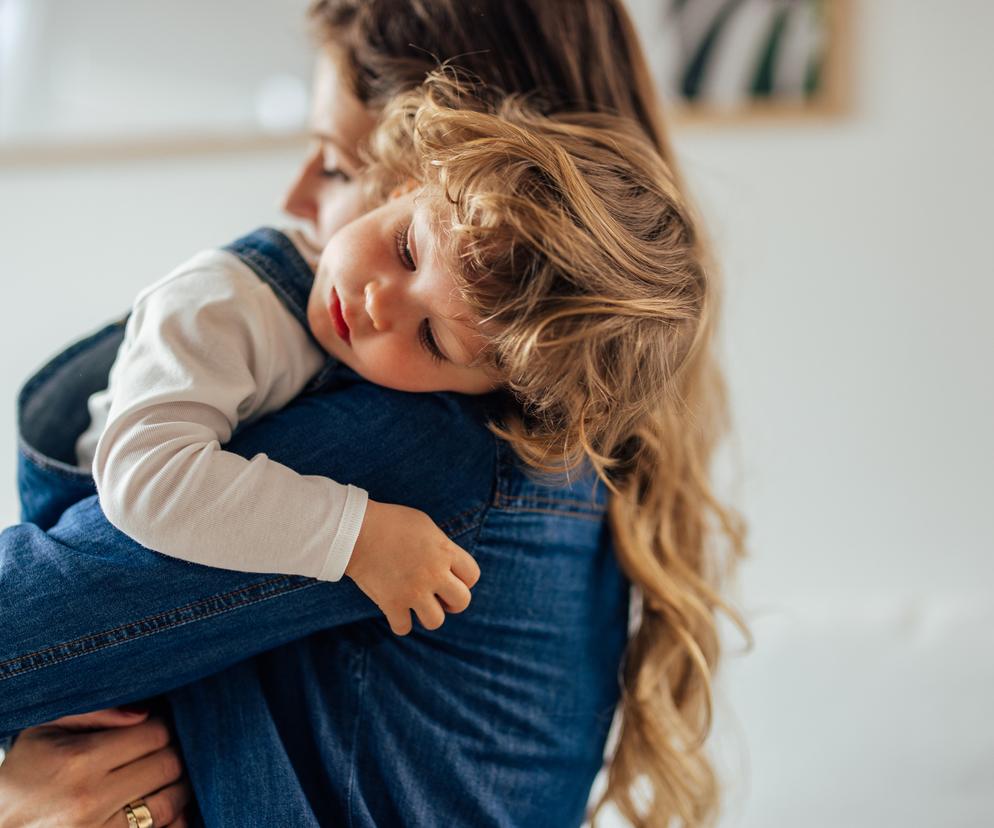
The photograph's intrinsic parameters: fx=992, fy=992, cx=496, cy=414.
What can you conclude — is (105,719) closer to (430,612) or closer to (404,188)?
(430,612)

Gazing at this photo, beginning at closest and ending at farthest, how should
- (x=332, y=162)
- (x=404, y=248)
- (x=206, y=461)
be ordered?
(x=206, y=461) < (x=404, y=248) < (x=332, y=162)

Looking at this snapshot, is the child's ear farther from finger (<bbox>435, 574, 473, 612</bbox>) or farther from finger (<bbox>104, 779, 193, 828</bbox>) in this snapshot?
finger (<bbox>104, 779, 193, 828</bbox>)

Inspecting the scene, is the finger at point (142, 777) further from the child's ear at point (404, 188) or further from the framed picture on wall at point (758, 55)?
the framed picture on wall at point (758, 55)

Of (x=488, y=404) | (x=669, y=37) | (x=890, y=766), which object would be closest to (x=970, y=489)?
(x=890, y=766)

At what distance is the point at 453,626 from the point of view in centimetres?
94

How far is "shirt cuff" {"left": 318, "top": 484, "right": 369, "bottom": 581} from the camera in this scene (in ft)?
2.66

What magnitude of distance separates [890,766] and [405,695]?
2.69 ft

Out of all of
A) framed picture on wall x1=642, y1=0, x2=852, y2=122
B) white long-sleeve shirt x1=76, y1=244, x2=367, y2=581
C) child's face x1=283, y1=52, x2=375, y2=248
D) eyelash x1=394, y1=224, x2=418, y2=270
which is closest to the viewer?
white long-sleeve shirt x1=76, y1=244, x2=367, y2=581

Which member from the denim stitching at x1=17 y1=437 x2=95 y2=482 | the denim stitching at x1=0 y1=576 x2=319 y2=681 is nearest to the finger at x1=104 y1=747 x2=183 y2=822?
the denim stitching at x1=0 y1=576 x2=319 y2=681

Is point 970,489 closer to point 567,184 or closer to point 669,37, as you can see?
point 669,37

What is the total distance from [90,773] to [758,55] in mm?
1656

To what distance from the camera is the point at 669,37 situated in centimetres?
188

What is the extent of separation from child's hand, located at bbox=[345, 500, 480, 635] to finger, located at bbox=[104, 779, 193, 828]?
0.98ft

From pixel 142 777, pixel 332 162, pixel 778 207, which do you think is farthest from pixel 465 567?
pixel 778 207
